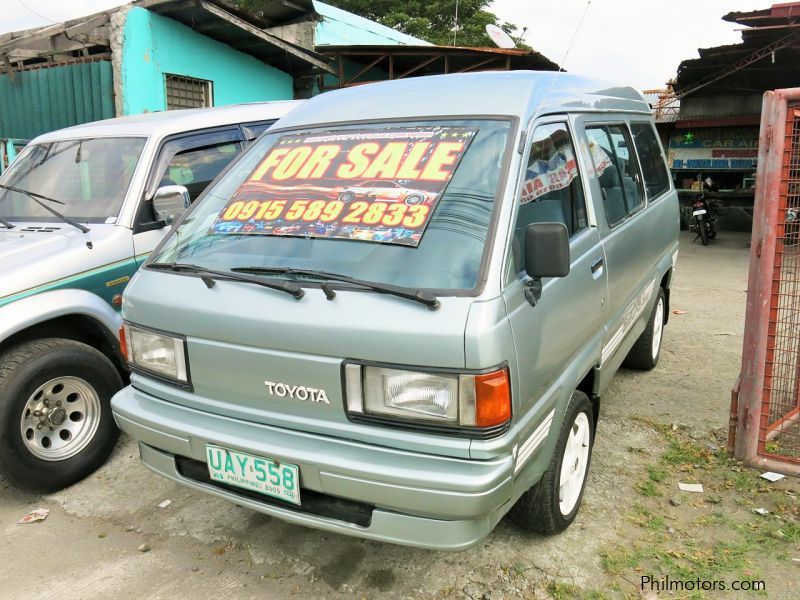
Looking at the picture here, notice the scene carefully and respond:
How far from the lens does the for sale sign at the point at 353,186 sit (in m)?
2.44

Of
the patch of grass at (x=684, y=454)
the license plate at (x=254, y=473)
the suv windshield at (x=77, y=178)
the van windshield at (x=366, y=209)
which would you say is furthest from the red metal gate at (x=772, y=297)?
the suv windshield at (x=77, y=178)

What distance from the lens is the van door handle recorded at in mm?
2930

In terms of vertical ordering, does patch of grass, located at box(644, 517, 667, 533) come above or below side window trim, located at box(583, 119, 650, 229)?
below

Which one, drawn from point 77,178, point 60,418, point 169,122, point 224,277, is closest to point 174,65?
point 169,122

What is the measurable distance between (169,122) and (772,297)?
153 inches

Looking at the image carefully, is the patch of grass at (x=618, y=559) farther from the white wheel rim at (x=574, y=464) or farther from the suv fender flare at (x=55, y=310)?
the suv fender flare at (x=55, y=310)

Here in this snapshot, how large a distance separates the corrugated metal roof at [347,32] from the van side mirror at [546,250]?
10896 millimetres

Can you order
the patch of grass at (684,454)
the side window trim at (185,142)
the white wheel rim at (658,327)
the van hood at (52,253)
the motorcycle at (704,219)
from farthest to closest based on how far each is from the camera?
the motorcycle at (704,219) → the white wheel rim at (658,327) → the side window trim at (185,142) → the patch of grass at (684,454) → the van hood at (52,253)

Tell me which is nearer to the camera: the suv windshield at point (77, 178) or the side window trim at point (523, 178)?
the side window trim at point (523, 178)

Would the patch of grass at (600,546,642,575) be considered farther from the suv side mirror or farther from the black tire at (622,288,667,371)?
the suv side mirror

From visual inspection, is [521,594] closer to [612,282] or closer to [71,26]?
[612,282]

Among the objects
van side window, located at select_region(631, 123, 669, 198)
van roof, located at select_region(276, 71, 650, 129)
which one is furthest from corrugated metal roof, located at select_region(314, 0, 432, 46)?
van roof, located at select_region(276, 71, 650, 129)

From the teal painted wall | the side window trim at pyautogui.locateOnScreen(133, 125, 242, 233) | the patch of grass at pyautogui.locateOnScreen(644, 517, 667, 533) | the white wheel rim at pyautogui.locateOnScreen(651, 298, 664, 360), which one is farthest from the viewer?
the teal painted wall

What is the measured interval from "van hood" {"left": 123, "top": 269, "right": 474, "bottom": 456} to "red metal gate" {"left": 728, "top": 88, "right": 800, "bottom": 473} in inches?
75.8
